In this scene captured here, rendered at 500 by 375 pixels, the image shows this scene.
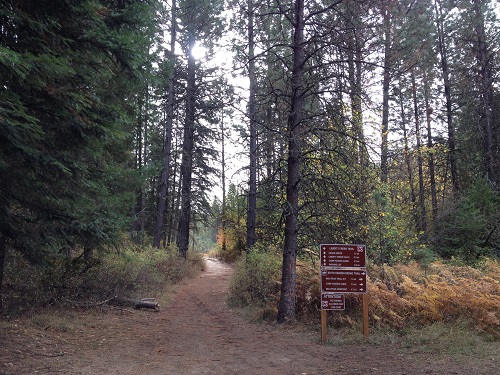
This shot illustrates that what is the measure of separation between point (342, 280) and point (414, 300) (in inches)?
69.5

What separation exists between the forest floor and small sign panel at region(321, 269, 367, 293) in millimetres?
1062

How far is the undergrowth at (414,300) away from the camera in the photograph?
8156 mm

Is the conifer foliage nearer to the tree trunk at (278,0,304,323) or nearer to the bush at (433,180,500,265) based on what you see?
the tree trunk at (278,0,304,323)

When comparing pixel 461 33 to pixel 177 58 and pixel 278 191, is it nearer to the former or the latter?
pixel 177 58

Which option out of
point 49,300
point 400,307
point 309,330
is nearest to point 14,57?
point 49,300

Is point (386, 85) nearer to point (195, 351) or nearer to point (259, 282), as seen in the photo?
point (259, 282)

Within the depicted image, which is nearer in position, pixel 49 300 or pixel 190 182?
pixel 49 300

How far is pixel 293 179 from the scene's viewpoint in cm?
964

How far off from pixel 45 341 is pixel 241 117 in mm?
6827

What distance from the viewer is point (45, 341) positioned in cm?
727

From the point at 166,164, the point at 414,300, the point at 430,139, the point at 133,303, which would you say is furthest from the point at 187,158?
the point at 414,300

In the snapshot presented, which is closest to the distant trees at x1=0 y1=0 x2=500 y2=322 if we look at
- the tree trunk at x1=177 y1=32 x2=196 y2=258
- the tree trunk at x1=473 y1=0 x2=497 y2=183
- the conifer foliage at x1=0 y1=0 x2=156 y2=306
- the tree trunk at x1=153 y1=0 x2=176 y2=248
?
the conifer foliage at x1=0 y1=0 x2=156 y2=306

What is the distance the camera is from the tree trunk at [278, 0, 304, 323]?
9.41 metres

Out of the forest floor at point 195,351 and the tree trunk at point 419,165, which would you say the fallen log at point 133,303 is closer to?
the forest floor at point 195,351
